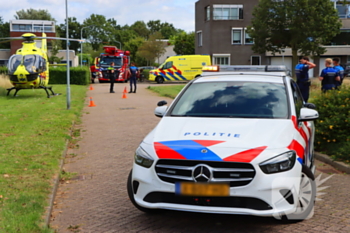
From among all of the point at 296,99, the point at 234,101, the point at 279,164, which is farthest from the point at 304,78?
the point at 279,164

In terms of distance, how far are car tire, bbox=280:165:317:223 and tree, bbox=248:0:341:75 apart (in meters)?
40.0

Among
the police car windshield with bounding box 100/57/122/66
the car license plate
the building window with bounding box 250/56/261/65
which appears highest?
the building window with bounding box 250/56/261/65

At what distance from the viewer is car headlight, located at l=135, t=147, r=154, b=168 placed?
187 inches

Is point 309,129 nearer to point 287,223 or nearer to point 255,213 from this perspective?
point 287,223

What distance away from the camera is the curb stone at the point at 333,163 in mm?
7648

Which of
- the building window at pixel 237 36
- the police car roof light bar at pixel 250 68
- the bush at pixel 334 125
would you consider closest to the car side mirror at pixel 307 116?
the police car roof light bar at pixel 250 68

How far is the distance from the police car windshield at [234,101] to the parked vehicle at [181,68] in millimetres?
36442

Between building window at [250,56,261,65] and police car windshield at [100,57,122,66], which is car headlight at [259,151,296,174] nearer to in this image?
police car windshield at [100,57,122,66]

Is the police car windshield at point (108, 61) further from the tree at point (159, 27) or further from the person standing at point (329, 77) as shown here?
the tree at point (159, 27)

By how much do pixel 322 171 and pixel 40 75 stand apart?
1871cm

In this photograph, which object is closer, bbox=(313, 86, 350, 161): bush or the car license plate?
the car license plate

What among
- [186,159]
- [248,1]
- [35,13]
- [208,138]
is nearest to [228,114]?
[208,138]

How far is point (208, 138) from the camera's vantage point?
479 cm

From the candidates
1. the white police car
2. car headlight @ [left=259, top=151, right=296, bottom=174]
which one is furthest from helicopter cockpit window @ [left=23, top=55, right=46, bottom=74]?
car headlight @ [left=259, top=151, right=296, bottom=174]
